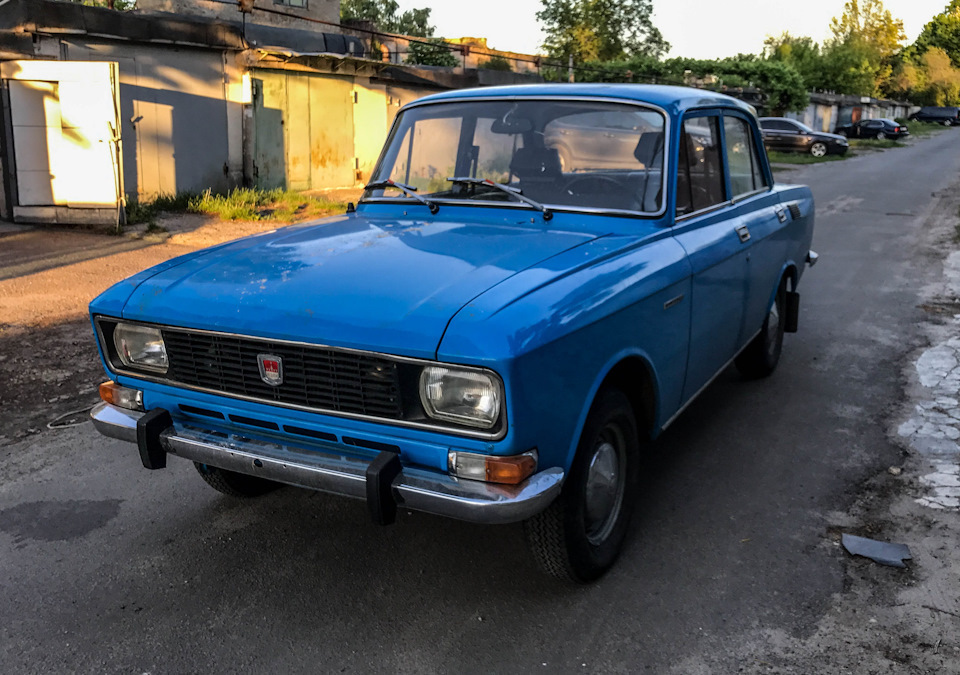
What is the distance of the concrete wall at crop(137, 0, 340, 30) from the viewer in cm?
2472

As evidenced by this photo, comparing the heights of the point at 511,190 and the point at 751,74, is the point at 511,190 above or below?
below

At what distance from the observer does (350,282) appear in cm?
300

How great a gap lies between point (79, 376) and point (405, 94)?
13.8m

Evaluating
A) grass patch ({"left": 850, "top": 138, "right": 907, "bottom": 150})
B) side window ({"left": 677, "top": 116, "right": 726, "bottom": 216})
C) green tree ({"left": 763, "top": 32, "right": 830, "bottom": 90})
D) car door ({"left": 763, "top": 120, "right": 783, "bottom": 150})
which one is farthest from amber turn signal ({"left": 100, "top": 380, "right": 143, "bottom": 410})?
green tree ({"left": 763, "top": 32, "right": 830, "bottom": 90})

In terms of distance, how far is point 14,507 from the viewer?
3898 millimetres

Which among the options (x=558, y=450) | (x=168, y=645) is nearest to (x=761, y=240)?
(x=558, y=450)

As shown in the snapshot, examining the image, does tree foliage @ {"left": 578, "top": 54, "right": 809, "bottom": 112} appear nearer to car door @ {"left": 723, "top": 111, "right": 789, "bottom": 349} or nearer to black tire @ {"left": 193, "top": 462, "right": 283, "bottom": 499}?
car door @ {"left": 723, "top": 111, "right": 789, "bottom": 349}

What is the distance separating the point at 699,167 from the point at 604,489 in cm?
178

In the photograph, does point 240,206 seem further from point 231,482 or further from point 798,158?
point 798,158

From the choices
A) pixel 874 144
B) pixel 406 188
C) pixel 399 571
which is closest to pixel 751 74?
pixel 874 144

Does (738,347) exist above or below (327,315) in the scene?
below

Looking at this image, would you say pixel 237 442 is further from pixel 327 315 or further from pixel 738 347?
pixel 738 347

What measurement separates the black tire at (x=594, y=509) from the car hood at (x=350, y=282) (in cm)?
63

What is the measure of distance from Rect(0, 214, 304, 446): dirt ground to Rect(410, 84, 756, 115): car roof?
115 inches
